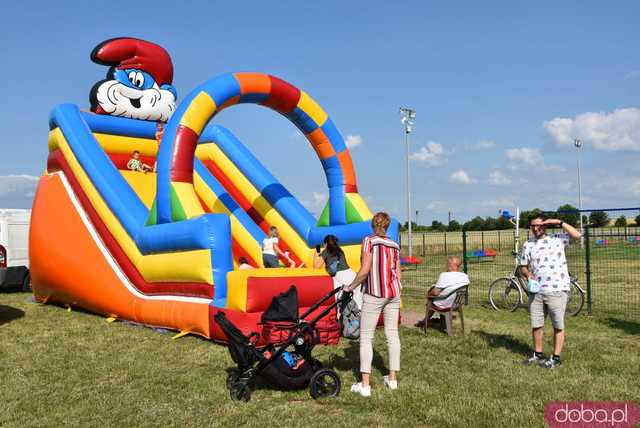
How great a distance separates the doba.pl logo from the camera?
12.7 ft

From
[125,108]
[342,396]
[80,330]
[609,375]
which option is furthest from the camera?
[125,108]

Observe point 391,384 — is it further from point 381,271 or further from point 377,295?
point 381,271

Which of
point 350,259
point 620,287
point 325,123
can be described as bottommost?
point 620,287

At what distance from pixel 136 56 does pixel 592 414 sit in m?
9.63

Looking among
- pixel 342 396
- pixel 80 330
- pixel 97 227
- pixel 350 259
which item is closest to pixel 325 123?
pixel 350 259

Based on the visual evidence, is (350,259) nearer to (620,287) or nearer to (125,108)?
(125,108)

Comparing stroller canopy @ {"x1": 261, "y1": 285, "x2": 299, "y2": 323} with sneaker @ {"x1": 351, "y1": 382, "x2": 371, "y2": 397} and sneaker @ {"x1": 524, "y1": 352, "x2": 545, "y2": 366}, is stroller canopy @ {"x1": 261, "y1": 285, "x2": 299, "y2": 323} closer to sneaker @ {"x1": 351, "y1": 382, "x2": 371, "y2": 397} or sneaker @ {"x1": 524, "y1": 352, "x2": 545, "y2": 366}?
sneaker @ {"x1": 351, "y1": 382, "x2": 371, "y2": 397}

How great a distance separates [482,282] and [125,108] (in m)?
9.18

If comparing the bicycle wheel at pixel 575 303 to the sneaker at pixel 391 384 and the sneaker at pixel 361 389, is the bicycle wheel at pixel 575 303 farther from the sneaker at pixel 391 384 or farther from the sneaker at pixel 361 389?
the sneaker at pixel 361 389

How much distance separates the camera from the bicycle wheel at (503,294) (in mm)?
9625

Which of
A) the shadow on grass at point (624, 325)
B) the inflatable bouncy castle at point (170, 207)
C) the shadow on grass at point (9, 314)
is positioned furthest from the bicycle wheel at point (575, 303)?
the shadow on grass at point (9, 314)

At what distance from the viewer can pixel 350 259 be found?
8.08 meters

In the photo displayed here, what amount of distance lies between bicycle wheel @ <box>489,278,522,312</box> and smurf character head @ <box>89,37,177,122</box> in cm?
691

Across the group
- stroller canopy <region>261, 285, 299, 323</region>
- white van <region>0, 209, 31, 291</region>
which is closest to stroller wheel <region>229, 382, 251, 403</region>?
stroller canopy <region>261, 285, 299, 323</region>
